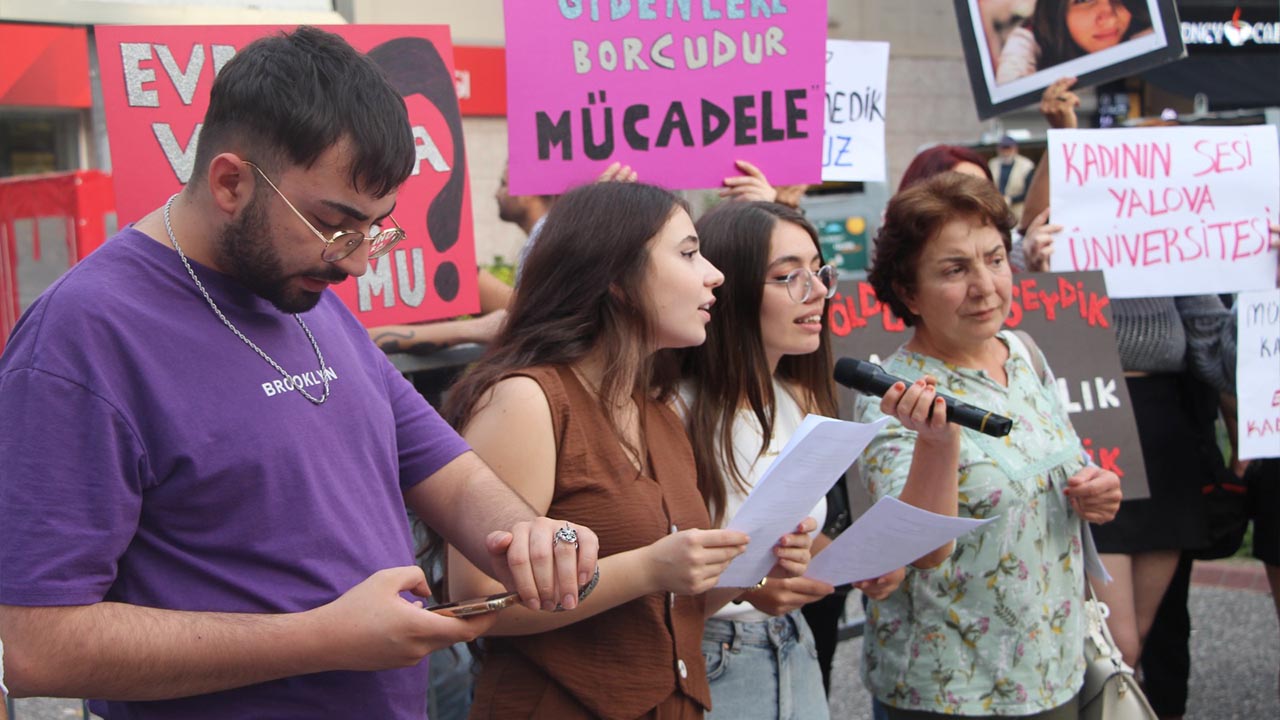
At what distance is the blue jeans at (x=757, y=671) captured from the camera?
2580 millimetres

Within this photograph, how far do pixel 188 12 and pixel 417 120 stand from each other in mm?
622

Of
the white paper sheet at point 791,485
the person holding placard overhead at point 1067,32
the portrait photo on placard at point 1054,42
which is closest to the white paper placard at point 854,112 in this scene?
the portrait photo on placard at point 1054,42

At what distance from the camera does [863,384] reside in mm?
2592

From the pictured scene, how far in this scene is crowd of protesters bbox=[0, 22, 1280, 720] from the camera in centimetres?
151

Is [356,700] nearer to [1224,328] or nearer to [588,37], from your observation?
[588,37]

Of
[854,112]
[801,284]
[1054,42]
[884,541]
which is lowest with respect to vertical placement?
[884,541]

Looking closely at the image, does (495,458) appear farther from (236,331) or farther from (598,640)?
(236,331)

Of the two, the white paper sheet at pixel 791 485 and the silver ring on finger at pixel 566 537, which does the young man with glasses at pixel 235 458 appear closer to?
the silver ring on finger at pixel 566 537

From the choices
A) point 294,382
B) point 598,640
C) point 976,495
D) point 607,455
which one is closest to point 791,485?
point 607,455

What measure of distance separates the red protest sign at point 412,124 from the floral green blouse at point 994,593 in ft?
3.75

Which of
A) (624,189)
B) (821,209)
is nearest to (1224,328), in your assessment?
(624,189)

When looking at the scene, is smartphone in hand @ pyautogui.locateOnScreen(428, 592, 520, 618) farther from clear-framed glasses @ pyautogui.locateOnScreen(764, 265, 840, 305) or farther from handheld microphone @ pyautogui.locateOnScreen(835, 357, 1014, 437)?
clear-framed glasses @ pyautogui.locateOnScreen(764, 265, 840, 305)

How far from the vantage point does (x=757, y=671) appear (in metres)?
2.61

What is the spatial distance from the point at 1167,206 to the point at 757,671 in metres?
2.40
